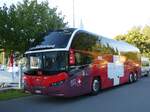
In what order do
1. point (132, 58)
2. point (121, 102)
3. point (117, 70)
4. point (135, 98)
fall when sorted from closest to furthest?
point (121, 102) < point (135, 98) < point (117, 70) < point (132, 58)

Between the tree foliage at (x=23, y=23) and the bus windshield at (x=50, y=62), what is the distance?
6.66 meters

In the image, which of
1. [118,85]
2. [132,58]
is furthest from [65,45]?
[132,58]

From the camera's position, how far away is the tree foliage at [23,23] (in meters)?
24.2

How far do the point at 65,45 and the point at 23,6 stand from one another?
1288 centimetres

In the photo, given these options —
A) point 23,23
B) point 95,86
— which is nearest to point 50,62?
point 95,86

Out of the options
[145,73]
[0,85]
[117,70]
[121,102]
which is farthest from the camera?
[145,73]

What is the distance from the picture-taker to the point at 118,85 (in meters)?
24.1

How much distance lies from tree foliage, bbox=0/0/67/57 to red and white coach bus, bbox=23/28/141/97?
5.40m

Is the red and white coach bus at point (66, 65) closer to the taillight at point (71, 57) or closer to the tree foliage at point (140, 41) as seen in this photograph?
the taillight at point (71, 57)

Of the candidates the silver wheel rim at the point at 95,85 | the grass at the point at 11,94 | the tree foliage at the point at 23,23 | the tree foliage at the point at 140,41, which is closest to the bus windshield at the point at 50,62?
the grass at the point at 11,94

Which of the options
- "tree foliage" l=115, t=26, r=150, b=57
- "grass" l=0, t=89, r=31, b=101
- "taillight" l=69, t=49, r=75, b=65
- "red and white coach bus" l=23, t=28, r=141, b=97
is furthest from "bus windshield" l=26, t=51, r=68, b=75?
"tree foliage" l=115, t=26, r=150, b=57

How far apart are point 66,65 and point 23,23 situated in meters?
10.4

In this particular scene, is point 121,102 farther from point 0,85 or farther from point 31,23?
point 31,23

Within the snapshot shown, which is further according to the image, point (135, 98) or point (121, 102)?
point (135, 98)
